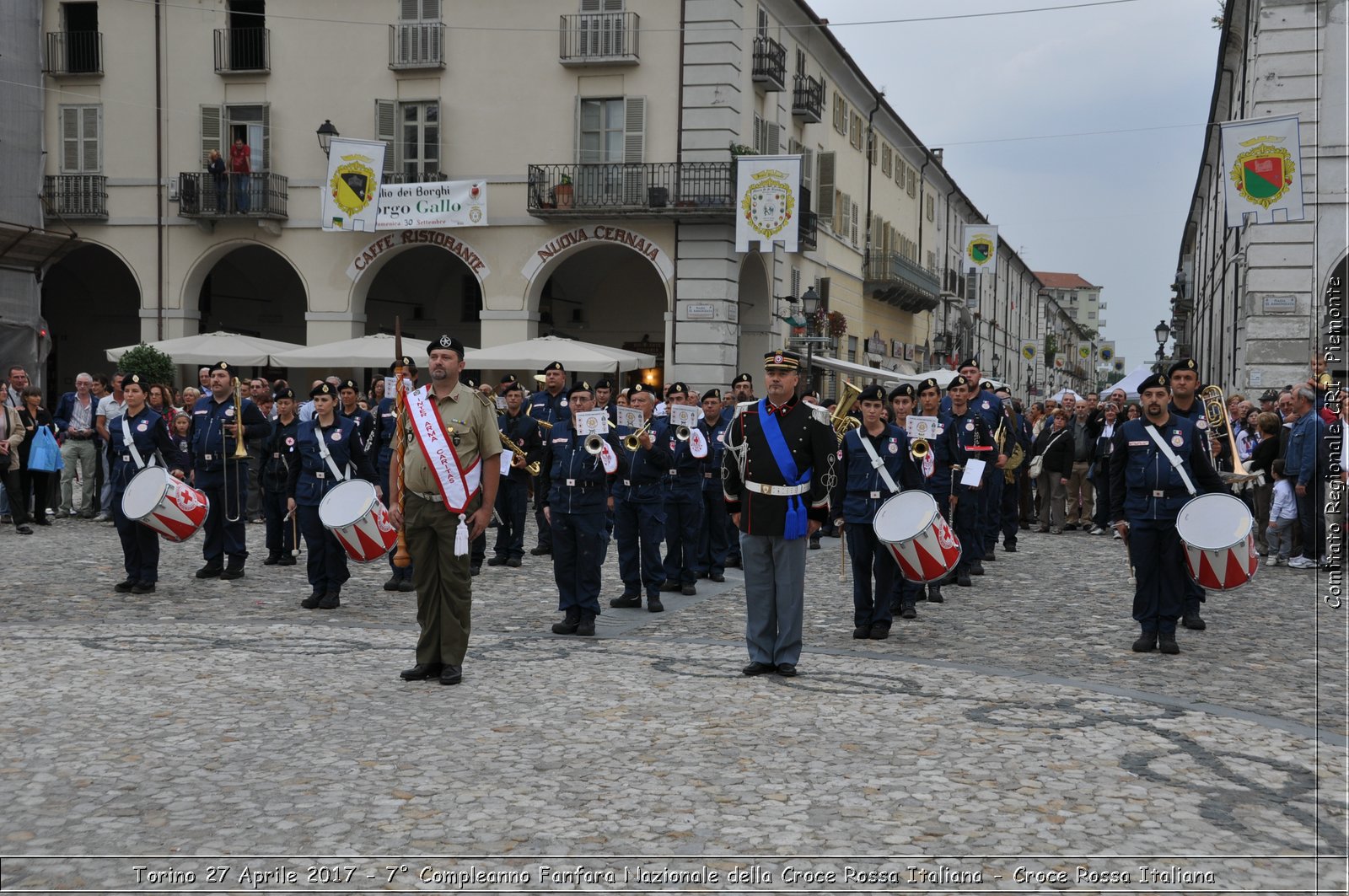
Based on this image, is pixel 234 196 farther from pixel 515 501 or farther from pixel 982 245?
pixel 982 245

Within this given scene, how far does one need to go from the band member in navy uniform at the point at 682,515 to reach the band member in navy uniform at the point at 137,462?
14.9 ft

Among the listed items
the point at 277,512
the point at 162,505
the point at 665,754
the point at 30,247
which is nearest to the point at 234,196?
the point at 30,247

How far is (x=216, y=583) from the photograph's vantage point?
12578 mm

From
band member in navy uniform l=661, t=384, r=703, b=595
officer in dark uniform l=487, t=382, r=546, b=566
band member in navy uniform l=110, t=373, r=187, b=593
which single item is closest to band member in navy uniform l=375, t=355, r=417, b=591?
officer in dark uniform l=487, t=382, r=546, b=566

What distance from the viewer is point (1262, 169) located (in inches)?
851

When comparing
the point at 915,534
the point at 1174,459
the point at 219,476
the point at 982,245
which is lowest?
the point at 915,534

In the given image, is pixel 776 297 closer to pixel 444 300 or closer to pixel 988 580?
pixel 444 300

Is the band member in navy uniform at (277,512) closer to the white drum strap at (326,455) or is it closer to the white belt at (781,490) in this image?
the white drum strap at (326,455)

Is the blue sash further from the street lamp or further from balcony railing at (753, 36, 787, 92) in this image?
balcony railing at (753, 36, 787, 92)

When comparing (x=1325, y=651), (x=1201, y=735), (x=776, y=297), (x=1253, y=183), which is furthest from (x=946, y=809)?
(x=776, y=297)

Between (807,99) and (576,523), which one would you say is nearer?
(576,523)

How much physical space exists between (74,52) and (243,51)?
4029 mm

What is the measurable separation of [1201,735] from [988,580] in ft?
23.3

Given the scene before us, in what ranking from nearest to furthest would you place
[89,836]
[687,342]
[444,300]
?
[89,836], [687,342], [444,300]
